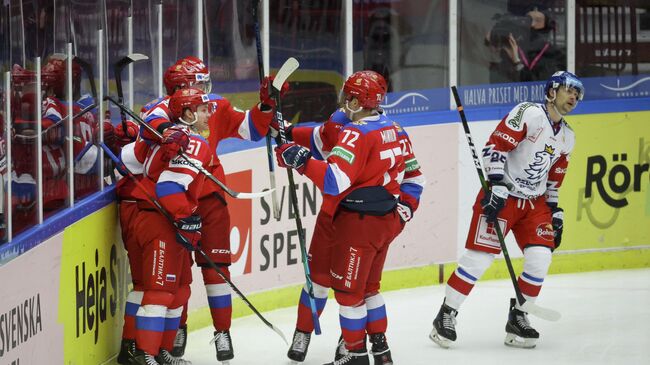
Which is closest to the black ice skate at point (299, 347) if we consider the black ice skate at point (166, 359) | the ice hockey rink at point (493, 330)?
the ice hockey rink at point (493, 330)

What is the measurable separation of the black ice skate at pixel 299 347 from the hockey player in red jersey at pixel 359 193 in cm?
28

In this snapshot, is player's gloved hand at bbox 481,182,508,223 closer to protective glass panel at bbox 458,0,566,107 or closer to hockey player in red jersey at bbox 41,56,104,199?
hockey player in red jersey at bbox 41,56,104,199

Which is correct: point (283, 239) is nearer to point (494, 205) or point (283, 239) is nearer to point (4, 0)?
point (494, 205)

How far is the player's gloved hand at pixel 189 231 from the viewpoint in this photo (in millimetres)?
5816

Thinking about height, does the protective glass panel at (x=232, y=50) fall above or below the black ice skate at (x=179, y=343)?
above

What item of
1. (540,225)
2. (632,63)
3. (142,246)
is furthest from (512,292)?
(142,246)

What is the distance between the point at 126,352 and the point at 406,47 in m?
3.28

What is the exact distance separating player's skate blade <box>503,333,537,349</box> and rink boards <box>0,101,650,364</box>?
4.39 feet

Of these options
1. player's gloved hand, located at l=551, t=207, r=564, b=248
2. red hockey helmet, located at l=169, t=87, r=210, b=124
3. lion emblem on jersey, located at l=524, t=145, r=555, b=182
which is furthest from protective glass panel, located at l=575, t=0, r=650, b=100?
red hockey helmet, located at l=169, t=87, r=210, b=124

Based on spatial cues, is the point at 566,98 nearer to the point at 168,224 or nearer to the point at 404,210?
the point at 404,210

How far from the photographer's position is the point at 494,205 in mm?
6656

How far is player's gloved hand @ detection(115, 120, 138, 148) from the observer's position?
20.6 ft

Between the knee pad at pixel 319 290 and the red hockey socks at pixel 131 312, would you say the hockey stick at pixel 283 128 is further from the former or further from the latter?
the red hockey socks at pixel 131 312

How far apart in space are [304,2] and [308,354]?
7.66ft
